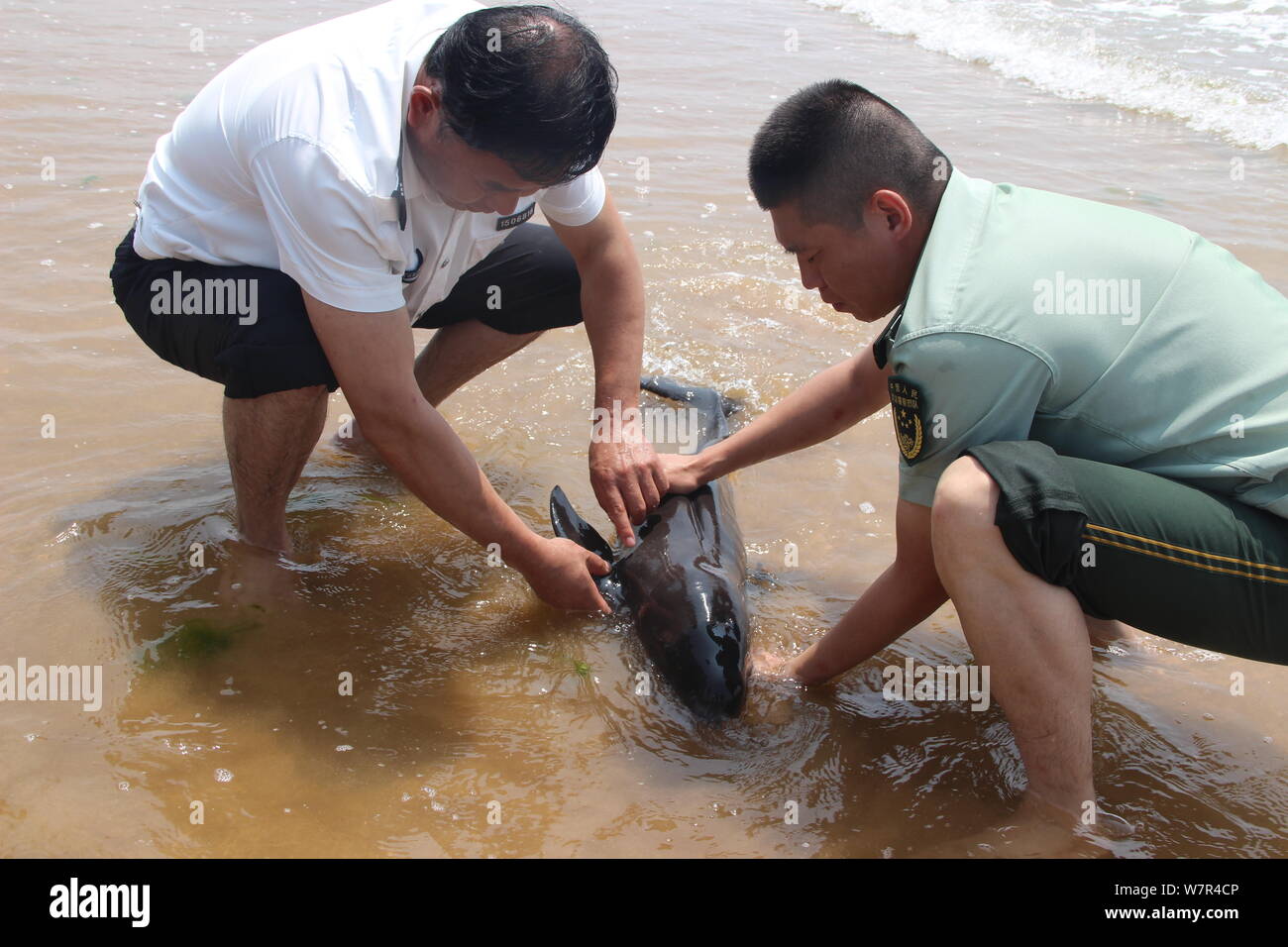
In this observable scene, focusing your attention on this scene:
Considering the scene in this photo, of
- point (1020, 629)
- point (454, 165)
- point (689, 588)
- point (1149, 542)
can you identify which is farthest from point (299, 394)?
point (1149, 542)

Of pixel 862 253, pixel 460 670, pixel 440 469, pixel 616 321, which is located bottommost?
pixel 460 670

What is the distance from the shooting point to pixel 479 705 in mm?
2914

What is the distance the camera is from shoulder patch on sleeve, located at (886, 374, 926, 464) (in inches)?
92.6

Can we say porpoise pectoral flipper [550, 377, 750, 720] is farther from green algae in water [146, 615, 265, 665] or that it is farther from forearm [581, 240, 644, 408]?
green algae in water [146, 615, 265, 665]

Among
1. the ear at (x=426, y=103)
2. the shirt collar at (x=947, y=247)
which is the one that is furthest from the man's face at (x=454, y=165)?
the shirt collar at (x=947, y=247)

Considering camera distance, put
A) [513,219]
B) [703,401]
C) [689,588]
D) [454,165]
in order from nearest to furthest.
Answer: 1. [454,165]
2. [689,588]
3. [513,219]
4. [703,401]

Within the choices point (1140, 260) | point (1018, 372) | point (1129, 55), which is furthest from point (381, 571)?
point (1129, 55)

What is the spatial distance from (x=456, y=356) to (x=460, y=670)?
1.39 meters

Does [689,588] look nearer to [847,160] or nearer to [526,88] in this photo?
[847,160]

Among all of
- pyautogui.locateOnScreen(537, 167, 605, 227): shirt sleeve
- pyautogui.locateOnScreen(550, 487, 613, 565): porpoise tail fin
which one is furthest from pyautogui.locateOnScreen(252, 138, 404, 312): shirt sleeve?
pyautogui.locateOnScreen(550, 487, 613, 565): porpoise tail fin

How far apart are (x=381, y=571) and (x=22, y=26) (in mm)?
8454

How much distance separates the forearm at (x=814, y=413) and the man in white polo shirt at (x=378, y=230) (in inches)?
12.2

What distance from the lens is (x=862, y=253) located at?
254 centimetres

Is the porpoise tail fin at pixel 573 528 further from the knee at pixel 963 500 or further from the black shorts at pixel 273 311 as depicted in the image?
the knee at pixel 963 500
